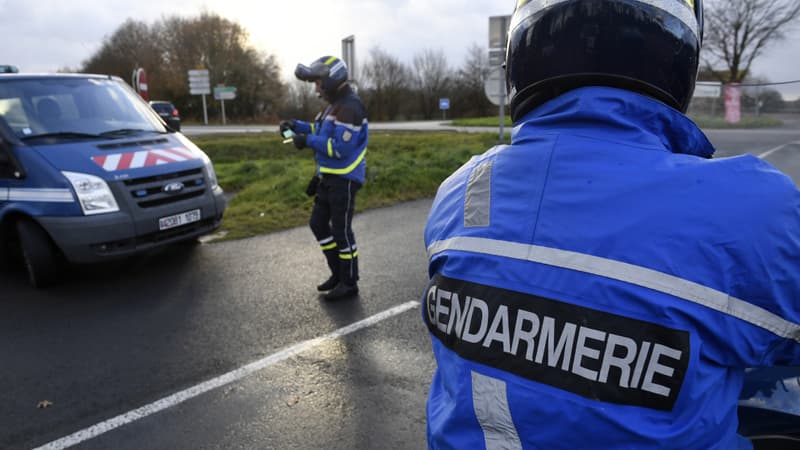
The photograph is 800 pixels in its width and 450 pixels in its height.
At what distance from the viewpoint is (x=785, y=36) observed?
305 centimetres

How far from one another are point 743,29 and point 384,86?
177ft

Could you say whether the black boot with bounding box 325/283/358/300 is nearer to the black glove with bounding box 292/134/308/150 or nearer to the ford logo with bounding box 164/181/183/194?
the black glove with bounding box 292/134/308/150

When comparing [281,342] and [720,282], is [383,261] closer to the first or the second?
[281,342]

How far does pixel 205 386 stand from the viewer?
12.0 feet

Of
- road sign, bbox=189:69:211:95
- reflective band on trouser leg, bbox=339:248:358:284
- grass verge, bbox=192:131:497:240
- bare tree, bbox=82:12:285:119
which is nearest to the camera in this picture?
reflective band on trouser leg, bbox=339:248:358:284

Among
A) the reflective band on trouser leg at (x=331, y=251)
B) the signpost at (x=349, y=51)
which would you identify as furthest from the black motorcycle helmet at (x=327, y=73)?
the signpost at (x=349, y=51)

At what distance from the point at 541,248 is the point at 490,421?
0.36 metres

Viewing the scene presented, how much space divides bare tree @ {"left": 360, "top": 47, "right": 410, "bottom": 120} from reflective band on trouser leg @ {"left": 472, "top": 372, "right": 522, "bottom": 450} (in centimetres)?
5499

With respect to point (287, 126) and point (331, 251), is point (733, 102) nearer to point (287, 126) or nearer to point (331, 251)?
point (331, 251)

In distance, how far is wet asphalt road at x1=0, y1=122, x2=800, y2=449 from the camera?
10.3 ft

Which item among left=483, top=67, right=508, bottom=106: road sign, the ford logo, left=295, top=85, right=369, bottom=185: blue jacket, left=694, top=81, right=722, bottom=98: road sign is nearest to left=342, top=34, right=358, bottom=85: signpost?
left=483, top=67, right=508, bottom=106: road sign

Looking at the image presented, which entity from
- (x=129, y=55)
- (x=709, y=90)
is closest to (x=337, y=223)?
(x=709, y=90)

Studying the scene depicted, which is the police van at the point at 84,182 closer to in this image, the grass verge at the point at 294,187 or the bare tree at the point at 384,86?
the grass verge at the point at 294,187

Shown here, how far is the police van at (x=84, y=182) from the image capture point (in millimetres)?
5352
